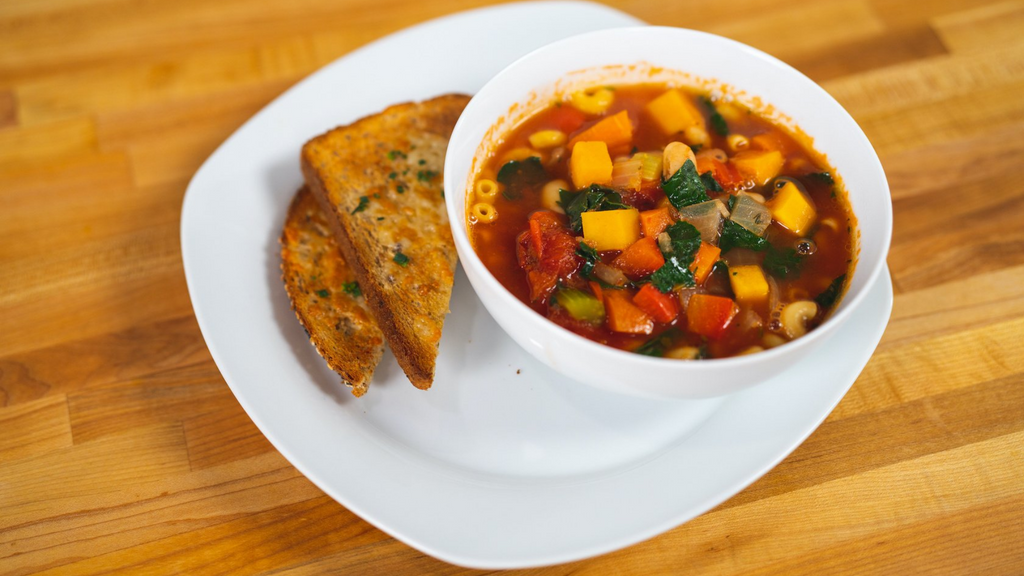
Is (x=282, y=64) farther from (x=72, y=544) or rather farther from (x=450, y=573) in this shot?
(x=450, y=573)

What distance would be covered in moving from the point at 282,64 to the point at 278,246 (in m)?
1.26

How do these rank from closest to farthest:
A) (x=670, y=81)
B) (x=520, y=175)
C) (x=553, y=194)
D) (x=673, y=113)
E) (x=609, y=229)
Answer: (x=609, y=229) < (x=553, y=194) < (x=520, y=175) < (x=673, y=113) < (x=670, y=81)

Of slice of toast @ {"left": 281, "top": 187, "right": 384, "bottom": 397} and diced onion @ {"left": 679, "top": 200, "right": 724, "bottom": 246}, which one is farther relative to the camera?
slice of toast @ {"left": 281, "top": 187, "right": 384, "bottom": 397}

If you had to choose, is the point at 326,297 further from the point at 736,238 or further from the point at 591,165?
the point at 736,238

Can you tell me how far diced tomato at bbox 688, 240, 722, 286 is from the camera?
2.41 meters

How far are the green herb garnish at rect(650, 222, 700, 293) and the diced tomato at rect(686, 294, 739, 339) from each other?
0.25 ft

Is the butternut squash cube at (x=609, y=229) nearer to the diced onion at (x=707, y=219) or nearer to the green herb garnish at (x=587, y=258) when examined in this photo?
the green herb garnish at (x=587, y=258)

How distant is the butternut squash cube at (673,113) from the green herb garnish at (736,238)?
54cm

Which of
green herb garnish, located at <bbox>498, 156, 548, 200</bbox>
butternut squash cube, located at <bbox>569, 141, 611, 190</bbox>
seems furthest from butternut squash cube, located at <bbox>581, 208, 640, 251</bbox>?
green herb garnish, located at <bbox>498, 156, 548, 200</bbox>

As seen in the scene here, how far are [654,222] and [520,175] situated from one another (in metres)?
0.57

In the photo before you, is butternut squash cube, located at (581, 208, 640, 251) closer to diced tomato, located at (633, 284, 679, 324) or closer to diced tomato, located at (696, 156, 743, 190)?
diced tomato, located at (633, 284, 679, 324)

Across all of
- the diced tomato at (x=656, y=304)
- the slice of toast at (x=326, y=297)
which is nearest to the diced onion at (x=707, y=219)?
the diced tomato at (x=656, y=304)

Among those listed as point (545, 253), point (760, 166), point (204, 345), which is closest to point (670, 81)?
point (760, 166)

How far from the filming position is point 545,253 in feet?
8.20
